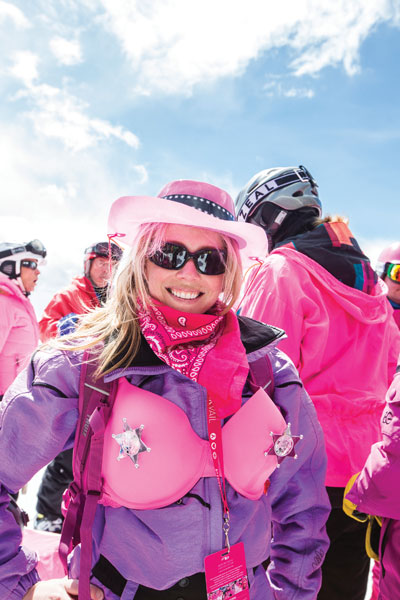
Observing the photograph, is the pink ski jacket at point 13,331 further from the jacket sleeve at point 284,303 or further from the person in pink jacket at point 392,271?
the person in pink jacket at point 392,271

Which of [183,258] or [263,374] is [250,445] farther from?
[183,258]

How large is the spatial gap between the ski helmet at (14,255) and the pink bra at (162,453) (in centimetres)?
460

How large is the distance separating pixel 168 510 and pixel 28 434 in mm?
522

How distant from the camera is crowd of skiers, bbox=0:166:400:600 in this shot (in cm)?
132

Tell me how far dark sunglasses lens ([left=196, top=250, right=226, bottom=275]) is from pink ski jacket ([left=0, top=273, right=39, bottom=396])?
118 inches

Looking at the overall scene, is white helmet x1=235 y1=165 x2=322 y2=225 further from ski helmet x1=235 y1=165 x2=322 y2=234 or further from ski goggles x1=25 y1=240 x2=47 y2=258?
ski goggles x1=25 y1=240 x2=47 y2=258

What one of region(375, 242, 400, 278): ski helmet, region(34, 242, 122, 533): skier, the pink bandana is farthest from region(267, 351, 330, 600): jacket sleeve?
region(375, 242, 400, 278): ski helmet

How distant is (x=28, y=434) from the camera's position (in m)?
1.37

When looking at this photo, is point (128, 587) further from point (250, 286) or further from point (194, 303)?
point (250, 286)

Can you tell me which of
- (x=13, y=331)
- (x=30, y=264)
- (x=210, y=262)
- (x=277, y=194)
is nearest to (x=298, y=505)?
(x=210, y=262)

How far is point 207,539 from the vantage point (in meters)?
1.33

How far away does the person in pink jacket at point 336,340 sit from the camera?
2.10 m

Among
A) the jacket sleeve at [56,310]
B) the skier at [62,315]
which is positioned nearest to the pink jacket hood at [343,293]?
the skier at [62,315]

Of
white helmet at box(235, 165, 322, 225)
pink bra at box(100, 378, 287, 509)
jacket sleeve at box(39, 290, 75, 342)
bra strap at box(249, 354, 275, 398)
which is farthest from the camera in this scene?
jacket sleeve at box(39, 290, 75, 342)
